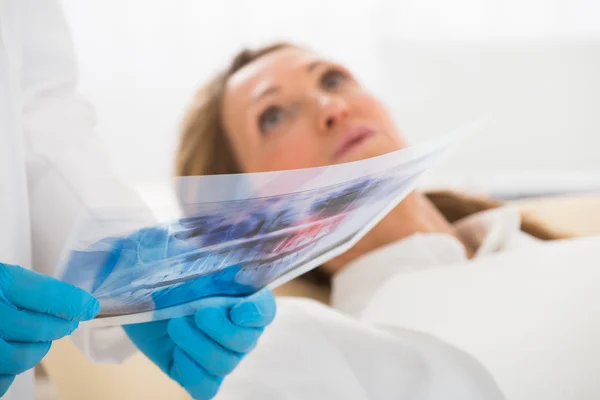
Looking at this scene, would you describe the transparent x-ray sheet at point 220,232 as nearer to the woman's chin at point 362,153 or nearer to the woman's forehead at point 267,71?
the woman's chin at point 362,153

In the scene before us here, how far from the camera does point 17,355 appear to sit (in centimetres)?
41

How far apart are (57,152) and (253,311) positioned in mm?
243

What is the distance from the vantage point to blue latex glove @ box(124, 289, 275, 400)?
508 millimetres

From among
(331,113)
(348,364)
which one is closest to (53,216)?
(348,364)

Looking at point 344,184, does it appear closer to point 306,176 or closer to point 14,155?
point 306,176

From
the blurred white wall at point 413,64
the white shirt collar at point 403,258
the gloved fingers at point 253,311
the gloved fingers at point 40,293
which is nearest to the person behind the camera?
the gloved fingers at point 40,293

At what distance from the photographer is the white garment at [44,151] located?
1.57 feet

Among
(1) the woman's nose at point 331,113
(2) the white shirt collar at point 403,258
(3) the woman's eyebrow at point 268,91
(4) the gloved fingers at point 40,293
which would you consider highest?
(4) the gloved fingers at point 40,293

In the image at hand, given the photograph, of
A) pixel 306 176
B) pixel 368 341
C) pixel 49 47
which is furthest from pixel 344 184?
pixel 49 47

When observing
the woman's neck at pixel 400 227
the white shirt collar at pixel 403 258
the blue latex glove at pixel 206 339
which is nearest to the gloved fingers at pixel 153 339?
the blue latex glove at pixel 206 339

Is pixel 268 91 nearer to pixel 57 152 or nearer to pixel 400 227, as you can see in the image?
pixel 400 227

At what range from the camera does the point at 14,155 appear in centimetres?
48

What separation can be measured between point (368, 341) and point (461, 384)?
0.31ft

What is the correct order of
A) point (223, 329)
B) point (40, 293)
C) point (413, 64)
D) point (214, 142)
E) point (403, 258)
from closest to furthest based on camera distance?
point (40, 293)
point (223, 329)
point (403, 258)
point (214, 142)
point (413, 64)
